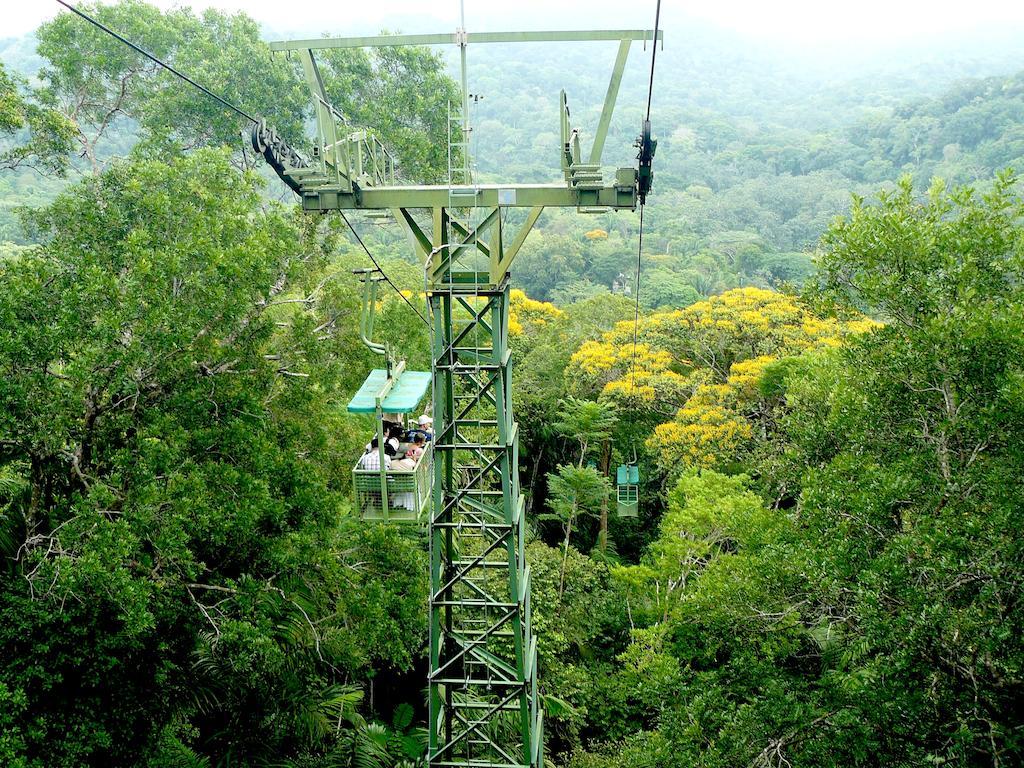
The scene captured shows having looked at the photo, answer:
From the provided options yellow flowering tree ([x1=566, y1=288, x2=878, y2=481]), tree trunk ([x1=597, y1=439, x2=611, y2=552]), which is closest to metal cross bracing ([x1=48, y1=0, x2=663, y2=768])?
yellow flowering tree ([x1=566, y1=288, x2=878, y2=481])

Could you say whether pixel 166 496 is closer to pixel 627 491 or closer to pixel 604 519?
pixel 627 491

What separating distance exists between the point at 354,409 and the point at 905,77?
405ft

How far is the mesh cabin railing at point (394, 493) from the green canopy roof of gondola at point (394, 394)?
60cm

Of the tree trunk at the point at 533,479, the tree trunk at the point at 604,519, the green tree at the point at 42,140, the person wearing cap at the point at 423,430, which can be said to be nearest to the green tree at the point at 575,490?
the tree trunk at the point at 604,519

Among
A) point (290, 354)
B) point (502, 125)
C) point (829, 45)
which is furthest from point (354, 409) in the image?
point (829, 45)

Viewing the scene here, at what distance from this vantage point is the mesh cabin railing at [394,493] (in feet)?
33.4

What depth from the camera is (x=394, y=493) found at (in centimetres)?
1043

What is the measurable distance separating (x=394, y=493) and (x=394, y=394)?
1.23m

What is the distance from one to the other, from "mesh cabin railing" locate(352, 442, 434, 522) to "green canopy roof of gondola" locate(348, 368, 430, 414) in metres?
0.60

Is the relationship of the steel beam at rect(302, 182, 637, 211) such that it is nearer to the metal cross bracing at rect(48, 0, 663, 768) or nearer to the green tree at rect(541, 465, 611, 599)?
the metal cross bracing at rect(48, 0, 663, 768)

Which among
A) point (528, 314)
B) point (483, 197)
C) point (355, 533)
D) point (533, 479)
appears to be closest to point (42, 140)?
point (355, 533)

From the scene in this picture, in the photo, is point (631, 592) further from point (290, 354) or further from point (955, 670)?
point (955, 670)

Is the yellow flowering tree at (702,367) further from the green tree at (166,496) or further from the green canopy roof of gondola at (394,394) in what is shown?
the green tree at (166,496)

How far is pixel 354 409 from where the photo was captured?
9992mm
